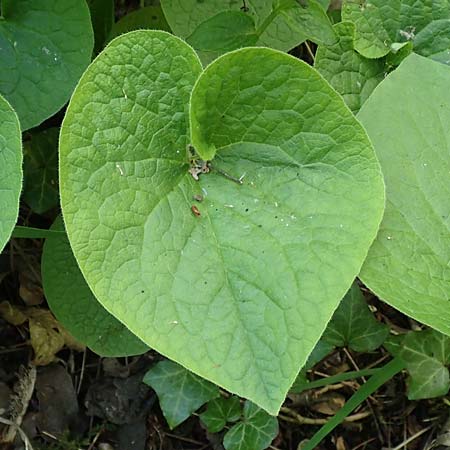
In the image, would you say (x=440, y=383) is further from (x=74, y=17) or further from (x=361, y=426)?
(x=74, y=17)

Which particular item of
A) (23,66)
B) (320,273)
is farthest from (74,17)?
(320,273)

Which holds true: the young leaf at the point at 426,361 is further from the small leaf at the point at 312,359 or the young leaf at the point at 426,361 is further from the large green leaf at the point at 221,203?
the large green leaf at the point at 221,203

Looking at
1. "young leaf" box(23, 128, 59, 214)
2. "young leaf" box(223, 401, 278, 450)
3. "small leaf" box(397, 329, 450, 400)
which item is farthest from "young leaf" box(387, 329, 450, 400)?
"young leaf" box(23, 128, 59, 214)

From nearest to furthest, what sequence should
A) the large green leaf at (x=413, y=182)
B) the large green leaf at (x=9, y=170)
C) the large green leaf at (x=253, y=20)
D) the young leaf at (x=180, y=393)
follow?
the large green leaf at (x=9, y=170)
the large green leaf at (x=413, y=182)
the large green leaf at (x=253, y=20)
the young leaf at (x=180, y=393)

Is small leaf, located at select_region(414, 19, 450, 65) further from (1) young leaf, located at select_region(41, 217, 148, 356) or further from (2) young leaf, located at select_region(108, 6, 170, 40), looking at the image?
(1) young leaf, located at select_region(41, 217, 148, 356)

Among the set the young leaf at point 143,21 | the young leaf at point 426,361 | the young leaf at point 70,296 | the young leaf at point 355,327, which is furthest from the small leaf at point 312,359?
the young leaf at point 143,21

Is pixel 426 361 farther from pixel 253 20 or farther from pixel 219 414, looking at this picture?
pixel 253 20

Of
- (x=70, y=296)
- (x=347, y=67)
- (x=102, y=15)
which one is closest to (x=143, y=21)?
(x=102, y=15)
